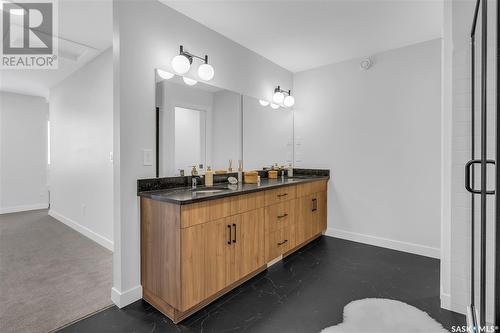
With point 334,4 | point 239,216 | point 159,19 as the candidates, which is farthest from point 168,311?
point 334,4

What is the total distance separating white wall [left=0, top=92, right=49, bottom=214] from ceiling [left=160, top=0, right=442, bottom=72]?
508cm

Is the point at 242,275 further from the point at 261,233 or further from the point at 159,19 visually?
the point at 159,19

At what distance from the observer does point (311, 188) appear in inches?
133

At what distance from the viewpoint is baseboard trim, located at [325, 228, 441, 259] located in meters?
3.07

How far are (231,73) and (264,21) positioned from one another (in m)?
0.67

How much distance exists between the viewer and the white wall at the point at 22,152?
5285 mm

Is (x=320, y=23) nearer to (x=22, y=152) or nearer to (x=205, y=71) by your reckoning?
(x=205, y=71)

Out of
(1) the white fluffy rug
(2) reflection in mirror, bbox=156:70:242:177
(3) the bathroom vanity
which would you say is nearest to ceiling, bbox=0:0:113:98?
(2) reflection in mirror, bbox=156:70:242:177

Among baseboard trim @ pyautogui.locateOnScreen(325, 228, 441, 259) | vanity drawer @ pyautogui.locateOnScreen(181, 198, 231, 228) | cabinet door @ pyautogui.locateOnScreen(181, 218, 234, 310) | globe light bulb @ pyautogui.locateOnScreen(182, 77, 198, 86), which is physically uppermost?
globe light bulb @ pyautogui.locateOnScreen(182, 77, 198, 86)

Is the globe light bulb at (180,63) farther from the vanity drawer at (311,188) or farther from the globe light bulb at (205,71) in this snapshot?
the vanity drawer at (311,188)

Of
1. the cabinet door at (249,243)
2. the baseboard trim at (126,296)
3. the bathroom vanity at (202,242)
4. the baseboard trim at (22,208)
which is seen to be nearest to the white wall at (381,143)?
the bathroom vanity at (202,242)

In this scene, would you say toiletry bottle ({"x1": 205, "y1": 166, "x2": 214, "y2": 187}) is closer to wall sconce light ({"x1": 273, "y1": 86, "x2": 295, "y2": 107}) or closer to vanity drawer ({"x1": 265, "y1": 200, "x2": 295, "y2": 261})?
vanity drawer ({"x1": 265, "y1": 200, "x2": 295, "y2": 261})

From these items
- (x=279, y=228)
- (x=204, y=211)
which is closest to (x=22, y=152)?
(x=204, y=211)

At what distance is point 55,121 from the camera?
4.77m
